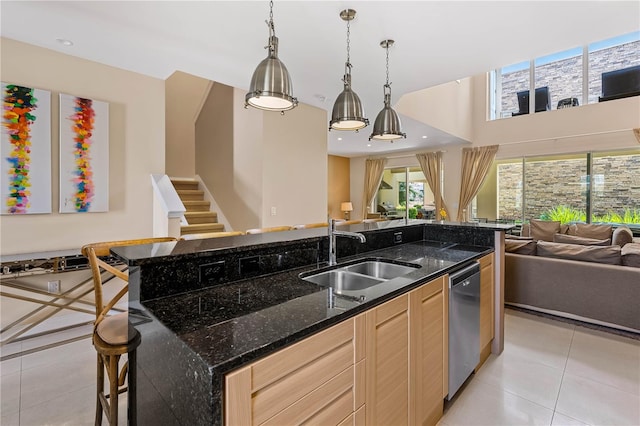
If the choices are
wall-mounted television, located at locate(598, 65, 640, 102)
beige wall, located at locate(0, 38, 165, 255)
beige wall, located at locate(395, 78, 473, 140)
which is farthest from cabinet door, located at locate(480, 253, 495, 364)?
wall-mounted television, located at locate(598, 65, 640, 102)

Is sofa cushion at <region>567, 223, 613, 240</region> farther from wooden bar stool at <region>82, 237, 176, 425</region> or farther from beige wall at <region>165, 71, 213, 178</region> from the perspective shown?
beige wall at <region>165, 71, 213, 178</region>

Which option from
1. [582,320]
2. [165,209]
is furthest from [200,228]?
[582,320]

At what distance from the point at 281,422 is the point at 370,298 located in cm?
57

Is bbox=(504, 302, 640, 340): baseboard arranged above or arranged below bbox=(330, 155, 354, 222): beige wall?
below

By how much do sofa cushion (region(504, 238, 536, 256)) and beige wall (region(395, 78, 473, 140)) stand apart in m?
2.47

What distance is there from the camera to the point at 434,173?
8141 mm

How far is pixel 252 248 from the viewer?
1607 mm

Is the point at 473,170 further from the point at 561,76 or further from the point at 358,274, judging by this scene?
the point at 358,274

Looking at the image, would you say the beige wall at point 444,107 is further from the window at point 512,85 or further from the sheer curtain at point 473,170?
the window at point 512,85

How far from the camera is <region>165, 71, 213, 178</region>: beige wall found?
6098 mm

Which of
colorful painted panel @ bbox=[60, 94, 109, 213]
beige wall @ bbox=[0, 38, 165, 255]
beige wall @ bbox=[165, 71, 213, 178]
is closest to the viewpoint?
beige wall @ bbox=[0, 38, 165, 255]

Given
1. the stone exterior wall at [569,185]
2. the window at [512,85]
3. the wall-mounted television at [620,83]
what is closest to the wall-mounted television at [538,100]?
the window at [512,85]

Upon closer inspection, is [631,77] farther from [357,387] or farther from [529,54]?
[357,387]

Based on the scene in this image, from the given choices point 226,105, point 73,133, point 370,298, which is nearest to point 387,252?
point 370,298
